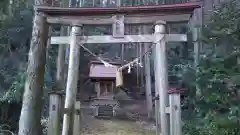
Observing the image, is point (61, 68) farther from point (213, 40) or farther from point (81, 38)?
point (213, 40)

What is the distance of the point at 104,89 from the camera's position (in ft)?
40.3

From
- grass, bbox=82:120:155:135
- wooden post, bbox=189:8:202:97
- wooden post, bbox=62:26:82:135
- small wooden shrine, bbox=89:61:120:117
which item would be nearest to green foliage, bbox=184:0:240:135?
wooden post, bbox=189:8:202:97

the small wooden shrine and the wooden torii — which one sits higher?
the wooden torii

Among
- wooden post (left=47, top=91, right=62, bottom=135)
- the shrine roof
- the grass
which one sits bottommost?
the grass

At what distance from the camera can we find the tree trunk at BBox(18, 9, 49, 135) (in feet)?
19.7

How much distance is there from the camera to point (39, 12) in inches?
243

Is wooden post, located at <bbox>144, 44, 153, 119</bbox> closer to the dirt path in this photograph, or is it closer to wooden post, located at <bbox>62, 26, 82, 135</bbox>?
the dirt path

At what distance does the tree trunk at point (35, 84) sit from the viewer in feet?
19.7


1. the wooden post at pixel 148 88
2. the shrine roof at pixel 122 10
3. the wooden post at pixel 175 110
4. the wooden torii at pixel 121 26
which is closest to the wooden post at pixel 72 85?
the wooden torii at pixel 121 26

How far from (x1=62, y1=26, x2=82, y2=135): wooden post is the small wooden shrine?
6022 mm

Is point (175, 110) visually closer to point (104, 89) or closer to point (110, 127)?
point (110, 127)

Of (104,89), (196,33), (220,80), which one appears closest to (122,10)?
(220,80)

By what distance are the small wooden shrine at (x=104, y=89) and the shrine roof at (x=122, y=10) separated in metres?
6.10

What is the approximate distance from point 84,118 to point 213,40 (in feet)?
20.8
